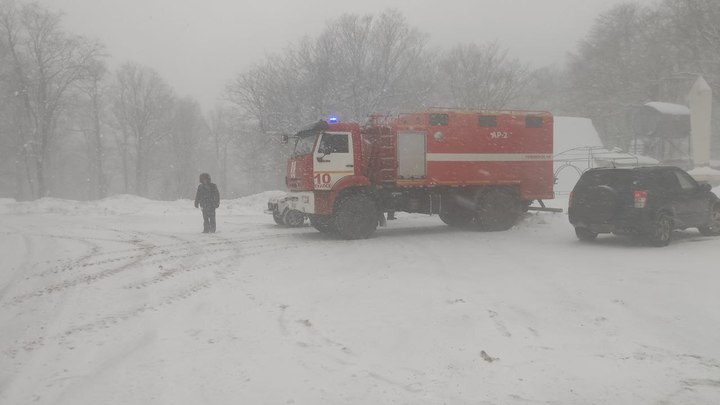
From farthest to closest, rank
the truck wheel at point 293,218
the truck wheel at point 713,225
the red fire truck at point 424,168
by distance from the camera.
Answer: the truck wheel at point 293,218, the red fire truck at point 424,168, the truck wheel at point 713,225

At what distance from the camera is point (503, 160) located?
14625 mm

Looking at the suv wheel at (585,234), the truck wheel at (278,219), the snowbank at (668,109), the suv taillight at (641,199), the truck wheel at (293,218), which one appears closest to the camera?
the suv taillight at (641,199)

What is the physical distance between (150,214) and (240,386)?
19.2 metres

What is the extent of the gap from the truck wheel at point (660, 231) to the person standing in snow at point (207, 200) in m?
10.7

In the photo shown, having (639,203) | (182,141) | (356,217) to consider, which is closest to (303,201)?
(356,217)

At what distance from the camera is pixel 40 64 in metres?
42.6

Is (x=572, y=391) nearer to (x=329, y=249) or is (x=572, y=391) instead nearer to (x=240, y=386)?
(x=240, y=386)

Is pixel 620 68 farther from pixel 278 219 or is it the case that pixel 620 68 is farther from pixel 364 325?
pixel 364 325

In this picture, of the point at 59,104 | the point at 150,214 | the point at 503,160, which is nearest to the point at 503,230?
the point at 503,160

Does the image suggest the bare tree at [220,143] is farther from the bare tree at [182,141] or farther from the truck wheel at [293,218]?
the truck wheel at [293,218]

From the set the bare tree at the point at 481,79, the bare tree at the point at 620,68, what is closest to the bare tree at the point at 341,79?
the bare tree at the point at 481,79

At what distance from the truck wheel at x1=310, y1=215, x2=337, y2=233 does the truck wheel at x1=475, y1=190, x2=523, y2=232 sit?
4.03 meters

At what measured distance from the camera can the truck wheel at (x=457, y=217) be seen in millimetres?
15180

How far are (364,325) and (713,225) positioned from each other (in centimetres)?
1066
